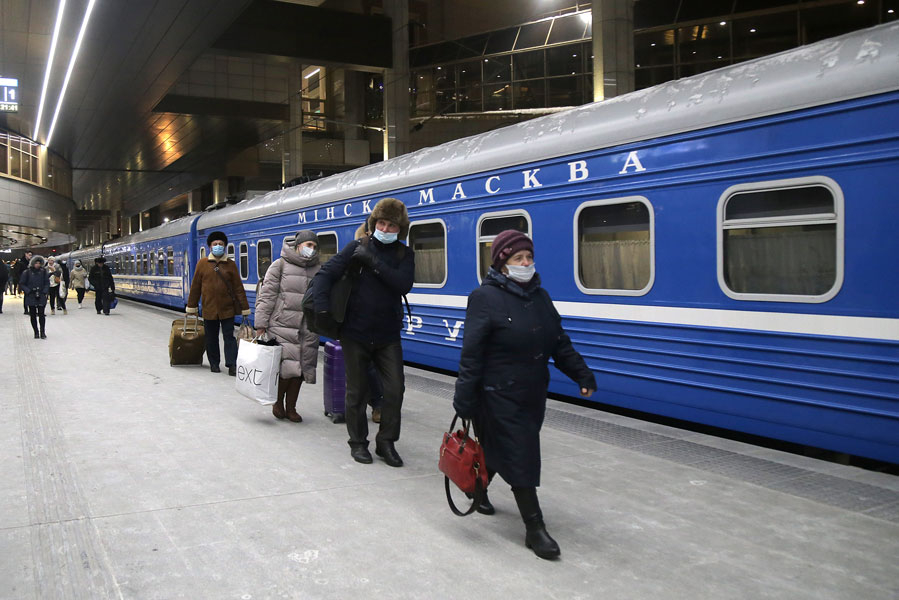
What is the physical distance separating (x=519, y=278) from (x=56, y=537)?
107 inches

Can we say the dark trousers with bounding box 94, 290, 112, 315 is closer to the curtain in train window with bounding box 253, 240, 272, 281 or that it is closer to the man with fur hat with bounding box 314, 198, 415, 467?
the curtain in train window with bounding box 253, 240, 272, 281

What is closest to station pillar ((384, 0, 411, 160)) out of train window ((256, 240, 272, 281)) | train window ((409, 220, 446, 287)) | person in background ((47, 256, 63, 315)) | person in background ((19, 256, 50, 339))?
person in background ((47, 256, 63, 315))

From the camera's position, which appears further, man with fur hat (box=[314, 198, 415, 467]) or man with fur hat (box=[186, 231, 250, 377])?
man with fur hat (box=[186, 231, 250, 377])

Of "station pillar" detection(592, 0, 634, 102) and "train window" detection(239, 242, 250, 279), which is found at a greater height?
"station pillar" detection(592, 0, 634, 102)

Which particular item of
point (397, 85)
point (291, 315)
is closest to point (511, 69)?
point (397, 85)

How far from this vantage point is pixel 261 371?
6309 millimetres

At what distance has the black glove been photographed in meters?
5.02

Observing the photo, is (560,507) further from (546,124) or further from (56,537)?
(546,124)

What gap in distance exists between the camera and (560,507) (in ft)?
13.8

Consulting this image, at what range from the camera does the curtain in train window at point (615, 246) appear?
19.5ft

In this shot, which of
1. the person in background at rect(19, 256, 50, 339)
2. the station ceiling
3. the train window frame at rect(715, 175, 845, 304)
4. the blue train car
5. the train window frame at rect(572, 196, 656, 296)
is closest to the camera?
the blue train car

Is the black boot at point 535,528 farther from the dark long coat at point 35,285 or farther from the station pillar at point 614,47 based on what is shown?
the station pillar at point 614,47


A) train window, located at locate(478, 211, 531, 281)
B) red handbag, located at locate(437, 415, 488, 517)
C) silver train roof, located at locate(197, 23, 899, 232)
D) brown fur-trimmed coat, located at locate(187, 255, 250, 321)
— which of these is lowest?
red handbag, located at locate(437, 415, 488, 517)

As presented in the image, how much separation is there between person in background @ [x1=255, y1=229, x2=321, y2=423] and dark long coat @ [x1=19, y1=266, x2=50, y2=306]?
31.6 ft
